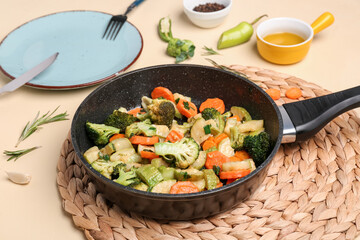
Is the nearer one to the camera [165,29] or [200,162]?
[200,162]

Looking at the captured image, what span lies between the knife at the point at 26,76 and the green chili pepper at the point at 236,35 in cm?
112

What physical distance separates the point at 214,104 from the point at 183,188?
0.66m

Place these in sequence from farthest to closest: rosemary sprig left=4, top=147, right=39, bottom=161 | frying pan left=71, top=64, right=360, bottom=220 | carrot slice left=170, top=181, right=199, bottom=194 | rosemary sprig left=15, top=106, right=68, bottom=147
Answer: rosemary sprig left=15, top=106, right=68, bottom=147 → rosemary sprig left=4, top=147, right=39, bottom=161 → carrot slice left=170, top=181, right=199, bottom=194 → frying pan left=71, top=64, right=360, bottom=220

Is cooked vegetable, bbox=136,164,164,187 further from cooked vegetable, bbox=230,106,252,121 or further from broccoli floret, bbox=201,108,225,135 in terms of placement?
cooked vegetable, bbox=230,106,252,121

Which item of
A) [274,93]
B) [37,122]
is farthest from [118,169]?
[274,93]

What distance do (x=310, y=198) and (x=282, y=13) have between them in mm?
1757

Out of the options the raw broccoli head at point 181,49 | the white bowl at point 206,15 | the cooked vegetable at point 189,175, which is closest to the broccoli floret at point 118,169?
the cooked vegetable at point 189,175

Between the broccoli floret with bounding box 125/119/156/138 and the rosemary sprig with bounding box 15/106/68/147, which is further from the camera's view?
the rosemary sprig with bounding box 15/106/68/147

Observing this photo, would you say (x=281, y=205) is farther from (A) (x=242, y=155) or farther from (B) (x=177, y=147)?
(B) (x=177, y=147)

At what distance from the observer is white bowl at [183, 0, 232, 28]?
284 cm

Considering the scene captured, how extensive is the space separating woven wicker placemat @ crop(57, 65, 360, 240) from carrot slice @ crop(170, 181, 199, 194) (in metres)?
0.15

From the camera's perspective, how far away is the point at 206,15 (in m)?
2.84

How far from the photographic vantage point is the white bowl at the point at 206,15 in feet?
9.30

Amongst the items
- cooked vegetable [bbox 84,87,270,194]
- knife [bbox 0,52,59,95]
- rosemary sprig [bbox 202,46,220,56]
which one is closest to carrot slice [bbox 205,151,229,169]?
cooked vegetable [bbox 84,87,270,194]
